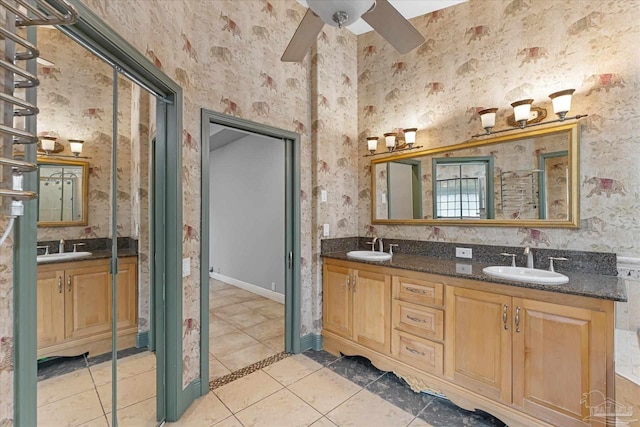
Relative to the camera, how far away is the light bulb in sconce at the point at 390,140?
121 inches

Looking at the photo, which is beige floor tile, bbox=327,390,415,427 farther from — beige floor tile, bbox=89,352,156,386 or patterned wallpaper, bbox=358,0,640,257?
patterned wallpaper, bbox=358,0,640,257

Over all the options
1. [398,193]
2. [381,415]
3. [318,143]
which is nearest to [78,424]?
[381,415]

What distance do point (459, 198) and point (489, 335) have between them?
1.21 m

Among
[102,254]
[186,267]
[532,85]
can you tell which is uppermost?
[532,85]

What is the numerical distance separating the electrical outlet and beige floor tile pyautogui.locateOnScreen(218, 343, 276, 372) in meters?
1.97

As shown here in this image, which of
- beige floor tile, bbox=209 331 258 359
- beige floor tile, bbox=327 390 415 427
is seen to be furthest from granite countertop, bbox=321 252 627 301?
beige floor tile, bbox=209 331 258 359

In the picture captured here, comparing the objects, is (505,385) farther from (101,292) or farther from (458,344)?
(101,292)

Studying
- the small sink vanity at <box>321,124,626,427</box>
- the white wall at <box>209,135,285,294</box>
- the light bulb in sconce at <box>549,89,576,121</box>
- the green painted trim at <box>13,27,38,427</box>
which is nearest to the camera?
the green painted trim at <box>13,27,38,427</box>

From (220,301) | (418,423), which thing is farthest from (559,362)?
(220,301)

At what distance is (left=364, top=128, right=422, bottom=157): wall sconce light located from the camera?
294 cm

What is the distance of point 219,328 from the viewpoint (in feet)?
11.4

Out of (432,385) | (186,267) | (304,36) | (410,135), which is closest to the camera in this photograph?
(304,36)

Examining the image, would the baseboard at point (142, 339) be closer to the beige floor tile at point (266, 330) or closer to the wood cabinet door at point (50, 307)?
the wood cabinet door at point (50, 307)

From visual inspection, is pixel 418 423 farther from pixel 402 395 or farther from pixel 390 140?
pixel 390 140
